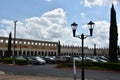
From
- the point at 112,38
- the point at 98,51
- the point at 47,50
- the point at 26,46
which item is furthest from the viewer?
the point at 98,51

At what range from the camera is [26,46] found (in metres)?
120

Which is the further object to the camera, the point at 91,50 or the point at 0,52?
the point at 91,50

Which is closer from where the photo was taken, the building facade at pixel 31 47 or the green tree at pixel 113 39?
the green tree at pixel 113 39

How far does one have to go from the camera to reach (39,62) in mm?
53406

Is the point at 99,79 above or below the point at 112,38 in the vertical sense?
below

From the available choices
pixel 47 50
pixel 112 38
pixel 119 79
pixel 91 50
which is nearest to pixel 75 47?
pixel 91 50

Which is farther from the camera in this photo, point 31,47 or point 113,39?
point 31,47

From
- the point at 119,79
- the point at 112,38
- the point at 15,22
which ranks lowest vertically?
the point at 119,79

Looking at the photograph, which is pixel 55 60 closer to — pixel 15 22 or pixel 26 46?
pixel 15 22

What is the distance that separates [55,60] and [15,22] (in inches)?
478

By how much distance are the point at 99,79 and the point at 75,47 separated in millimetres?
131647

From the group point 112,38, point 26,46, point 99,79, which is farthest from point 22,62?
point 26,46

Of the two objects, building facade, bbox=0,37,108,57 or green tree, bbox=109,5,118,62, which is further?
building facade, bbox=0,37,108,57

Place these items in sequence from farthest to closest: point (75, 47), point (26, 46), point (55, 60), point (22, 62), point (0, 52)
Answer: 1. point (75, 47)
2. point (26, 46)
3. point (0, 52)
4. point (55, 60)
5. point (22, 62)
